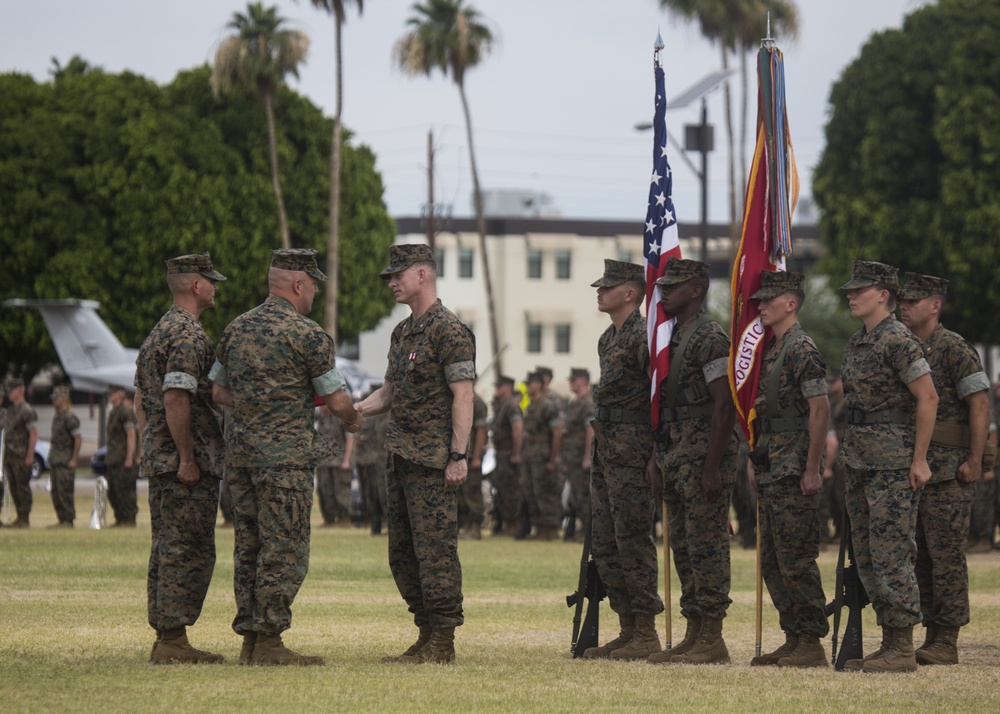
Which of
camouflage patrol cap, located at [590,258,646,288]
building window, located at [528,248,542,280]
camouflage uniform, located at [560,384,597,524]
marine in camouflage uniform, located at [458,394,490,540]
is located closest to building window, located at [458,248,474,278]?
building window, located at [528,248,542,280]

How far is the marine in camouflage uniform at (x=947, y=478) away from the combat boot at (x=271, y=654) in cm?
376

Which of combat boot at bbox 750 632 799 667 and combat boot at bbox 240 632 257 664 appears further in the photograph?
combat boot at bbox 750 632 799 667

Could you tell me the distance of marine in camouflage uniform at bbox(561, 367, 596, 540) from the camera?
2158 cm

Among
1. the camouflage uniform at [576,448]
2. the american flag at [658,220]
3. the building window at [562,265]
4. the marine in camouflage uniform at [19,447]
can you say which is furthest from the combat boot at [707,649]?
the building window at [562,265]

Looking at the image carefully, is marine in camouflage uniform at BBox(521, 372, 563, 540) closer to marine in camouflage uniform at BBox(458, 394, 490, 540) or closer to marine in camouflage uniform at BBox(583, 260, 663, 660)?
marine in camouflage uniform at BBox(458, 394, 490, 540)

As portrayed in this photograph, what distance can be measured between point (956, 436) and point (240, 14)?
135 ft

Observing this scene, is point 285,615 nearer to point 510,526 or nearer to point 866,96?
point 510,526

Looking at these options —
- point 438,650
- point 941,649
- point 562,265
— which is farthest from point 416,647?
point 562,265

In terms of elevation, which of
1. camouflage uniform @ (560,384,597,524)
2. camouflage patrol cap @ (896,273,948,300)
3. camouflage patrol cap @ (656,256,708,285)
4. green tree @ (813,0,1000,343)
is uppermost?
green tree @ (813,0,1000,343)

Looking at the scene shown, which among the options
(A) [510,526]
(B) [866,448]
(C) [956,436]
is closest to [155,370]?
(B) [866,448]

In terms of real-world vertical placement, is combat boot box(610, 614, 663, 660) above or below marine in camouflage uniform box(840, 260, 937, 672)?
below

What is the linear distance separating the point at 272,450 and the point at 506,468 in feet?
49.0

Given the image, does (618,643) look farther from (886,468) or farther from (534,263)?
(534,263)

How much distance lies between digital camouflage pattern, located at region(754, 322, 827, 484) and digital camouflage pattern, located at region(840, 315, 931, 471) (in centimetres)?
26
